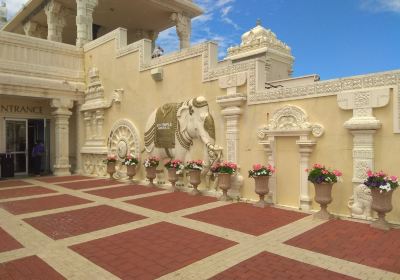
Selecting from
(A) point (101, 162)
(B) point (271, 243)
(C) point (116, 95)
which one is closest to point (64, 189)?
(A) point (101, 162)

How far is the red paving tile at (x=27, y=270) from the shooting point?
3.71 meters

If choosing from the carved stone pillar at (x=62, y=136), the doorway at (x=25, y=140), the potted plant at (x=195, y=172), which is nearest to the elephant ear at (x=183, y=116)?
the potted plant at (x=195, y=172)

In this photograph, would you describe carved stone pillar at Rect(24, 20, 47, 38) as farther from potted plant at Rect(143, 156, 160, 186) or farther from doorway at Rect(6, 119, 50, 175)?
potted plant at Rect(143, 156, 160, 186)

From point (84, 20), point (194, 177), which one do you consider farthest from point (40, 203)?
point (84, 20)

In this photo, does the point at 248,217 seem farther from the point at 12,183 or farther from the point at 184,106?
the point at 12,183

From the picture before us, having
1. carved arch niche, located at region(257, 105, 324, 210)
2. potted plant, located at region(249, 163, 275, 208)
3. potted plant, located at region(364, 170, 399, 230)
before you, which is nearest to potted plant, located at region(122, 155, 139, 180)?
potted plant, located at region(249, 163, 275, 208)

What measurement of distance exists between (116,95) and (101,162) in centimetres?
285

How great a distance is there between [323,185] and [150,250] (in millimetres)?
3617

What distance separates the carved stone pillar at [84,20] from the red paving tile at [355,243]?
13098mm

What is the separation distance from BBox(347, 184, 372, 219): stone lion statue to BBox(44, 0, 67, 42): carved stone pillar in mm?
15604

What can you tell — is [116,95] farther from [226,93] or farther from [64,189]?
[226,93]

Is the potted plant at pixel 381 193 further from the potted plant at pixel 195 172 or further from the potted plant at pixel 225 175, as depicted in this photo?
the potted plant at pixel 195 172

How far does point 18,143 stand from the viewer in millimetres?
13906

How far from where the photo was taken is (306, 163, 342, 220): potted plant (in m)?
6.20
